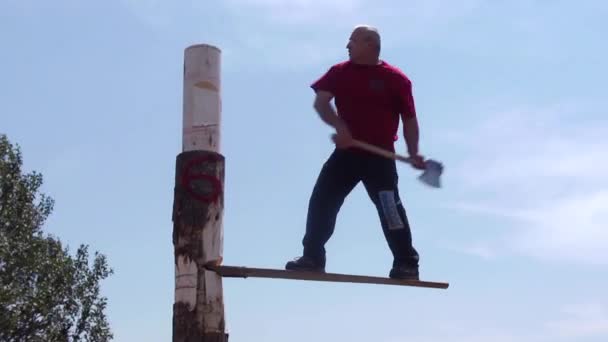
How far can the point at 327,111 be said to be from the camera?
7004 mm

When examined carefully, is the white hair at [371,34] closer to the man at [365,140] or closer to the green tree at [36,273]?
the man at [365,140]

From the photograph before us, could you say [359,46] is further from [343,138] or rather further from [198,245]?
[198,245]

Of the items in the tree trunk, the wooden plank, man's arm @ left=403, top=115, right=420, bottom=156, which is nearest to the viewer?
the tree trunk

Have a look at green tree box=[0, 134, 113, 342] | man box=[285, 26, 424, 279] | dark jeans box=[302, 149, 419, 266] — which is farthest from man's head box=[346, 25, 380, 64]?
green tree box=[0, 134, 113, 342]

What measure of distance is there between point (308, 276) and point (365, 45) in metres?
1.75

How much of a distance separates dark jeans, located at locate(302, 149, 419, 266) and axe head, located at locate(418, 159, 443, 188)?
0.70ft

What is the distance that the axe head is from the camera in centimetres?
721

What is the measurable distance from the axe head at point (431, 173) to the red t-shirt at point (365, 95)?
1.06 feet

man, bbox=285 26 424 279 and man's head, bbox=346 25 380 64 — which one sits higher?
man's head, bbox=346 25 380 64

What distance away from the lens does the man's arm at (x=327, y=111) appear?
22.8 ft

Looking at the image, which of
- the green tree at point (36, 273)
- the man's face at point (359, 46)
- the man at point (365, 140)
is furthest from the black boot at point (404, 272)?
the green tree at point (36, 273)

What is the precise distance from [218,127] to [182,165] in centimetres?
33

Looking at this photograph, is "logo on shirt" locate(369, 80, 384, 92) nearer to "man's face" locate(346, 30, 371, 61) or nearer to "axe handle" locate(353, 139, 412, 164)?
"man's face" locate(346, 30, 371, 61)

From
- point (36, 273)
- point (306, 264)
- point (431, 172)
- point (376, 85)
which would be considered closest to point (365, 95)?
point (376, 85)
